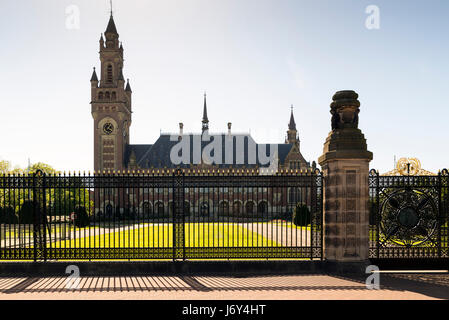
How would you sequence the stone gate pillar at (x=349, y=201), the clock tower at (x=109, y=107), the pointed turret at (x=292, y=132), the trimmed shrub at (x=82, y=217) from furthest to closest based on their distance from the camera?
the pointed turret at (x=292, y=132)
the clock tower at (x=109, y=107)
the trimmed shrub at (x=82, y=217)
the stone gate pillar at (x=349, y=201)

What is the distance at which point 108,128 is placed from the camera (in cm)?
5828

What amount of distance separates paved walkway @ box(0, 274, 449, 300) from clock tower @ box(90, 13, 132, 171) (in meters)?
50.8

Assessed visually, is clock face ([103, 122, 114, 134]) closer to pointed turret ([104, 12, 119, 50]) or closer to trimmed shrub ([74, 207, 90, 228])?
pointed turret ([104, 12, 119, 50])

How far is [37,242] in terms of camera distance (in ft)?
34.0

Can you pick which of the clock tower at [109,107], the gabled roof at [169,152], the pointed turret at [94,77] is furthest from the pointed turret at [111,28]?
the gabled roof at [169,152]

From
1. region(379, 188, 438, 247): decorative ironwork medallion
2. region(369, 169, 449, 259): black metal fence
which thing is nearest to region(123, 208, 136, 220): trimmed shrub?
region(369, 169, 449, 259): black metal fence

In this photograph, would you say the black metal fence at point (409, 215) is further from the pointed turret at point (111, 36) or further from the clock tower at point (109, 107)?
the pointed turret at point (111, 36)

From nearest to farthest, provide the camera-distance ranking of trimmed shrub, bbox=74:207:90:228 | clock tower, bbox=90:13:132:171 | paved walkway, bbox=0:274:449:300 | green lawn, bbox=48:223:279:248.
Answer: paved walkway, bbox=0:274:449:300, green lawn, bbox=48:223:279:248, trimmed shrub, bbox=74:207:90:228, clock tower, bbox=90:13:132:171

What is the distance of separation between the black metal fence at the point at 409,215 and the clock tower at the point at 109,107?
5303 centimetres

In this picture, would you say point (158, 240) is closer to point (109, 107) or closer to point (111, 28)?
point (109, 107)

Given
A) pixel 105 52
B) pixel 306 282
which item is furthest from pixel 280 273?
pixel 105 52

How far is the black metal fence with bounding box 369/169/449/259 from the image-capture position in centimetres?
1020

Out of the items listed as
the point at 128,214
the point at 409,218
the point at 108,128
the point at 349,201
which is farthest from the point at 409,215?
the point at 108,128

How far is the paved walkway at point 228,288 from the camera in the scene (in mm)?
7617
